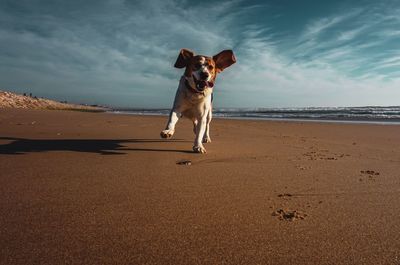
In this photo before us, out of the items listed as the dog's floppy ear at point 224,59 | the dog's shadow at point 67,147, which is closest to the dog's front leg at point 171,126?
the dog's shadow at point 67,147

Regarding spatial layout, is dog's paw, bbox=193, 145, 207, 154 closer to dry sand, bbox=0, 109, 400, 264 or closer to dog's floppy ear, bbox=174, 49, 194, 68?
dry sand, bbox=0, 109, 400, 264

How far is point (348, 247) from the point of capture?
1.38 m

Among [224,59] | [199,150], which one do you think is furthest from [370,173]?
[224,59]

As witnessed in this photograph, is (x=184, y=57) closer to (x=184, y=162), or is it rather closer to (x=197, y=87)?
(x=197, y=87)

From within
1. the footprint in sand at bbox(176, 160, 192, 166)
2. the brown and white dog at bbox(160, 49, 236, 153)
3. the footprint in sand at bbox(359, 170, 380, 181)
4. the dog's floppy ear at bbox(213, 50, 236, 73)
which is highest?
the dog's floppy ear at bbox(213, 50, 236, 73)

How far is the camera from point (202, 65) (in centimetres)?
412

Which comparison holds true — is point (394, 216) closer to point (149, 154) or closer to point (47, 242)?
point (47, 242)

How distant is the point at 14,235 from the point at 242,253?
0.98 m

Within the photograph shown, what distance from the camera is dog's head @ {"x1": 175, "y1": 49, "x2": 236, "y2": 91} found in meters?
4.03

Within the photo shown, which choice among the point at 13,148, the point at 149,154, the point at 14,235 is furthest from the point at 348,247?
the point at 13,148

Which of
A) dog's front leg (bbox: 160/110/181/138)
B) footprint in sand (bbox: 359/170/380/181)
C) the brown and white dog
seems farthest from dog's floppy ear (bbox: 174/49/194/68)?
footprint in sand (bbox: 359/170/380/181)

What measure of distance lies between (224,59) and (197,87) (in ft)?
2.38

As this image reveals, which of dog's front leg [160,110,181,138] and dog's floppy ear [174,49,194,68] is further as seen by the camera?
dog's floppy ear [174,49,194,68]

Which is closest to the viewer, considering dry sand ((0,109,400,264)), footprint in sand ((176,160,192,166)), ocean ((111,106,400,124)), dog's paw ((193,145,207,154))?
dry sand ((0,109,400,264))
